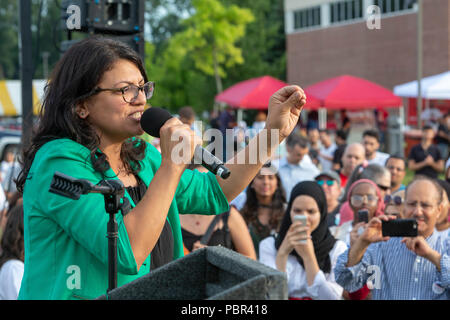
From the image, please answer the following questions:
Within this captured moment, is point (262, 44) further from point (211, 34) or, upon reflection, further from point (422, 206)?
point (422, 206)

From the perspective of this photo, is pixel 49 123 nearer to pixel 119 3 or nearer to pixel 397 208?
pixel 119 3

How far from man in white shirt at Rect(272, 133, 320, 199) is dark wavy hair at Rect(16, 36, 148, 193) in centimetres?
606

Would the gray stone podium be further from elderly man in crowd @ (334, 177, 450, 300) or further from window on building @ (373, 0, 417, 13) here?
window on building @ (373, 0, 417, 13)

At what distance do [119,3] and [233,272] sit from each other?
3994mm

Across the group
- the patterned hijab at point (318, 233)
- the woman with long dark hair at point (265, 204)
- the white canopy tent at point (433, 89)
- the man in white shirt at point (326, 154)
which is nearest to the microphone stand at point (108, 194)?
the patterned hijab at point (318, 233)

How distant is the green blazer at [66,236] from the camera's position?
1733mm

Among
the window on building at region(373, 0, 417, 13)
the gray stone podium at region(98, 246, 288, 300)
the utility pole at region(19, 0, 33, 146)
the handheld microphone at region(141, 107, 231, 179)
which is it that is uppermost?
the window on building at region(373, 0, 417, 13)

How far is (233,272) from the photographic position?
4.33ft

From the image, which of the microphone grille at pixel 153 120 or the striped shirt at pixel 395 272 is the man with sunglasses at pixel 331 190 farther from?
the microphone grille at pixel 153 120

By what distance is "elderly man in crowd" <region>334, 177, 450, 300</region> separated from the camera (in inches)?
147

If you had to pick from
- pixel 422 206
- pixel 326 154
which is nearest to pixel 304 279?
pixel 422 206

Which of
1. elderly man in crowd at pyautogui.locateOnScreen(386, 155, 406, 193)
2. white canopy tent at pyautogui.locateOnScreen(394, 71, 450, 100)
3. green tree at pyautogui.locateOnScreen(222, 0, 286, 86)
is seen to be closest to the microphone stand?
elderly man in crowd at pyautogui.locateOnScreen(386, 155, 406, 193)

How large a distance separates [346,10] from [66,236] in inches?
1279

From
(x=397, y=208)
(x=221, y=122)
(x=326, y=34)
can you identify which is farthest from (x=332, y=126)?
(x=397, y=208)
